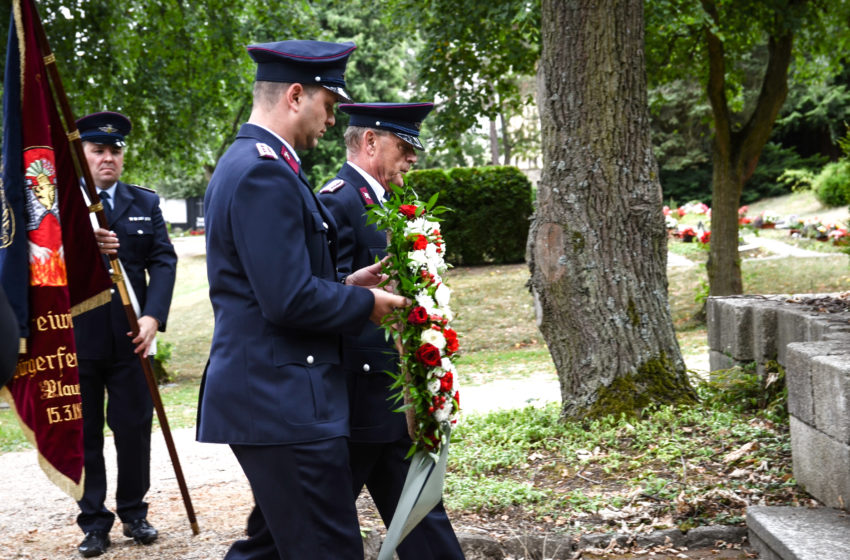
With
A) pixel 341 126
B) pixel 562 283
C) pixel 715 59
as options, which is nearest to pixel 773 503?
pixel 562 283

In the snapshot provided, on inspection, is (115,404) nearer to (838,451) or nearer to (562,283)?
(562,283)

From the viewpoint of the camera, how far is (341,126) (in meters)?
35.0

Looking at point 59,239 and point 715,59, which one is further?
point 715,59

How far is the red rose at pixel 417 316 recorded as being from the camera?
3006mm

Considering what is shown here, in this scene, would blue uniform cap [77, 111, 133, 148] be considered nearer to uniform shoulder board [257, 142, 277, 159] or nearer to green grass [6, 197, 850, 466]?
uniform shoulder board [257, 142, 277, 159]

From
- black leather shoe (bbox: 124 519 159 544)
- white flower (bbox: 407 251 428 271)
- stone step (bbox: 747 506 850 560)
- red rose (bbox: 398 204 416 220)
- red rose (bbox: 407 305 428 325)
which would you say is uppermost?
red rose (bbox: 398 204 416 220)

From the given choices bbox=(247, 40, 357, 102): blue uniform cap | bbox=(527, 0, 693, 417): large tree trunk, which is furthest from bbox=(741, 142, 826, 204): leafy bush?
bbox=(247, 40, 357, 102): blue uniform cap

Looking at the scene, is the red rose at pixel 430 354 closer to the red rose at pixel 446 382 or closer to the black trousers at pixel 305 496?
the red rose at pixel 446 382

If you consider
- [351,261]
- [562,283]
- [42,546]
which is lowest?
[42,546]

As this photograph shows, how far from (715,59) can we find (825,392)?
32.6ft

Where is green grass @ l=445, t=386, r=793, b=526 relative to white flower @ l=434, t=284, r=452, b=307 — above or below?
below

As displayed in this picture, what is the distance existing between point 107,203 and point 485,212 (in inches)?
582

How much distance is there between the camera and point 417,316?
9.86 ft

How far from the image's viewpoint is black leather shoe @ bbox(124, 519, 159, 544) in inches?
200
